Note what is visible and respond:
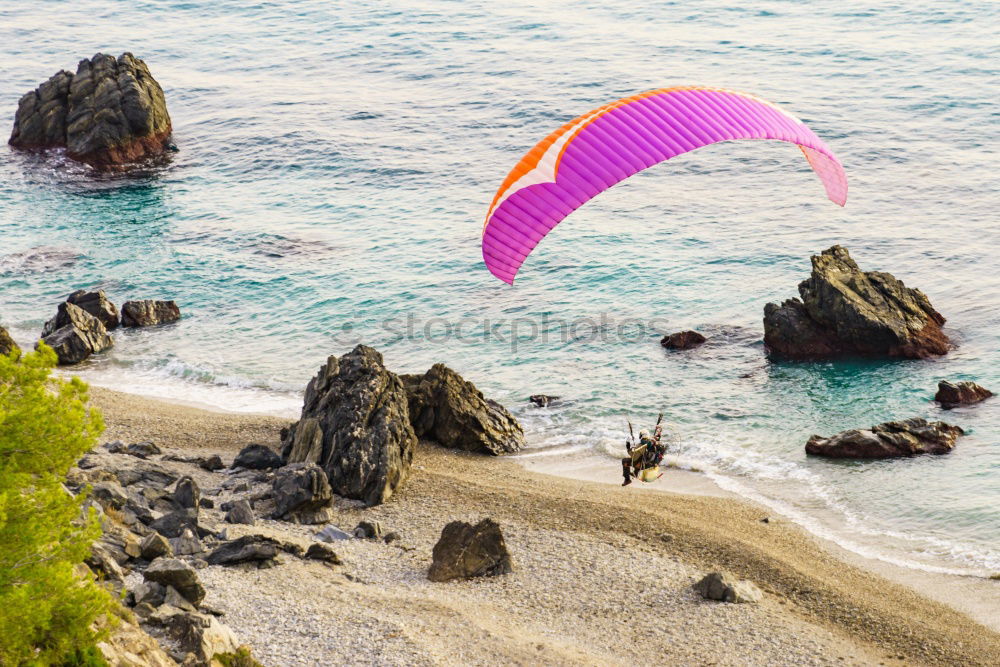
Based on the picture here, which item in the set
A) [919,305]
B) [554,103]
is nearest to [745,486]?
[919,305]

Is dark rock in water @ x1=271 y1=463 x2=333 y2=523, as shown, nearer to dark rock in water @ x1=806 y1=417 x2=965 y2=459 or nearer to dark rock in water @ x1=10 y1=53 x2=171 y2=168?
dark rock in water @ x1=806 y1=417 x2=965 y2=459

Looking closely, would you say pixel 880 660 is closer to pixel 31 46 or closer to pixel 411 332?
pixel 411 332

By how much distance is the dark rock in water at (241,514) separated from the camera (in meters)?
21.6

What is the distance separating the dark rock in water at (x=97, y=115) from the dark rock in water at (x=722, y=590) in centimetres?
4908

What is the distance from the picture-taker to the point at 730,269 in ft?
140

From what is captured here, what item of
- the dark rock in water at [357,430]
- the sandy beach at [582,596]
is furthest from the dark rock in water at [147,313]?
the sandy beach at [582,596]

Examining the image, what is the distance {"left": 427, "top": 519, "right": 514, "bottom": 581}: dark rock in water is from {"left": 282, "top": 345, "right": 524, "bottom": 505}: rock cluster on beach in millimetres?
3685

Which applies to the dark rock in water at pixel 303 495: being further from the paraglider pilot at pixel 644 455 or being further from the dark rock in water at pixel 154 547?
the paraglider pilot at pixel 644 455

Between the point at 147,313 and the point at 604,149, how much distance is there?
23.1m

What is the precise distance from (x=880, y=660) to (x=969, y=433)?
12.5 meters

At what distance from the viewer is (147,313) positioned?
39.4 metres

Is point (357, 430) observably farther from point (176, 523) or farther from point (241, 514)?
point (176, 523)

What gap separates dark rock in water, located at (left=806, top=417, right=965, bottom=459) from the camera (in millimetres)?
27641

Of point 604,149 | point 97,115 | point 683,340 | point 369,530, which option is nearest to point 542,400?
point 683,340
